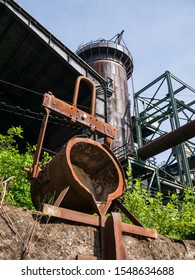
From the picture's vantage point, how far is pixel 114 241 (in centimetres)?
253

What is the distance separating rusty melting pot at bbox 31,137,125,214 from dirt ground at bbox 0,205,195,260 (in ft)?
1.20

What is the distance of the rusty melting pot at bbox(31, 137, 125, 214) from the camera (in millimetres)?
2902

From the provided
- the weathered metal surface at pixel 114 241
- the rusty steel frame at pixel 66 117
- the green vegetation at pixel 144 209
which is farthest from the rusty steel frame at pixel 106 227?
the green vegetation at pixel 144 209

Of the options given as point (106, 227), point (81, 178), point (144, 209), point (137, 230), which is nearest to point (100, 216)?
point (106, 227)

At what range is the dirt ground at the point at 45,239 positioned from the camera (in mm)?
2180

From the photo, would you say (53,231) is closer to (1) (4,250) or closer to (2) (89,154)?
(1) (4,250)

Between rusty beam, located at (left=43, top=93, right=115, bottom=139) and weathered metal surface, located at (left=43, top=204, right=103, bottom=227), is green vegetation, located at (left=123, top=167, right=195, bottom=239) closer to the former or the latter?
rusty beam, located at (left=43, top=93, right=115, bottom=139)

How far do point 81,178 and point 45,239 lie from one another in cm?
115

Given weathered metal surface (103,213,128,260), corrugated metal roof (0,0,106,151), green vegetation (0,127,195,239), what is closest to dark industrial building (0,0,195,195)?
corrugated metal roof (0,0,106,151)

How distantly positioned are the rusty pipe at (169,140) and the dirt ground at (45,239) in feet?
36.4

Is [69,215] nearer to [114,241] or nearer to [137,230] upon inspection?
[114,241]

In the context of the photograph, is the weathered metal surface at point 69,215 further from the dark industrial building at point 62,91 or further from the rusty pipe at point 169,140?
the rusty pipe at point 169,140
